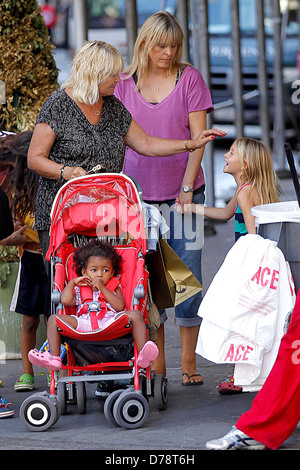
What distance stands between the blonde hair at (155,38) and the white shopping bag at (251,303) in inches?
53.6

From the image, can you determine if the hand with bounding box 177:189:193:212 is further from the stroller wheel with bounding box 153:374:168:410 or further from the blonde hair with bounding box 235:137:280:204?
the stroller wheel with bounding box 153:374:168:410

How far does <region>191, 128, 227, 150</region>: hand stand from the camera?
16.1 feet

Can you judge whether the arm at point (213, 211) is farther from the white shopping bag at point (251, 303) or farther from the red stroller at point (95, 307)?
the white shopping bag at point (251, 303)

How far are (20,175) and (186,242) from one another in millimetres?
1029

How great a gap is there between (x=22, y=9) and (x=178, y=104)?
1.59 meters

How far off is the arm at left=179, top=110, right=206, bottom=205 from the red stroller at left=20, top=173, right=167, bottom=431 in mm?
454

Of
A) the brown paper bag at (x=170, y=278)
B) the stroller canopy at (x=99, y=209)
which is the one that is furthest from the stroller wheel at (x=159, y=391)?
the stroller canopy at (x=99, y=209)

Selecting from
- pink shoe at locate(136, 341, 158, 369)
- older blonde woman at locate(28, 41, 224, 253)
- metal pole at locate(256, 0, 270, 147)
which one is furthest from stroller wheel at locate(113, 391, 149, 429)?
metal pole at locate(256, 0, 270, 147)

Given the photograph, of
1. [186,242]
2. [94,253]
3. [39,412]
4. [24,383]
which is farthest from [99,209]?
[24,383]

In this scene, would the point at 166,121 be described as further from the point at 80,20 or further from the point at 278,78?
the point at 278,78

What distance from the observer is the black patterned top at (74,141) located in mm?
4777

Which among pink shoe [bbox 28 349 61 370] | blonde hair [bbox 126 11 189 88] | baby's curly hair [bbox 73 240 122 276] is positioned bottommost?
pink shoe [bbox 28 349 61 370]

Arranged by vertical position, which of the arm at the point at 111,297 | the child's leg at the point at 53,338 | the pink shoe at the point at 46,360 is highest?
the arm at the point at 111,297

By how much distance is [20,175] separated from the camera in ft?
17.5
